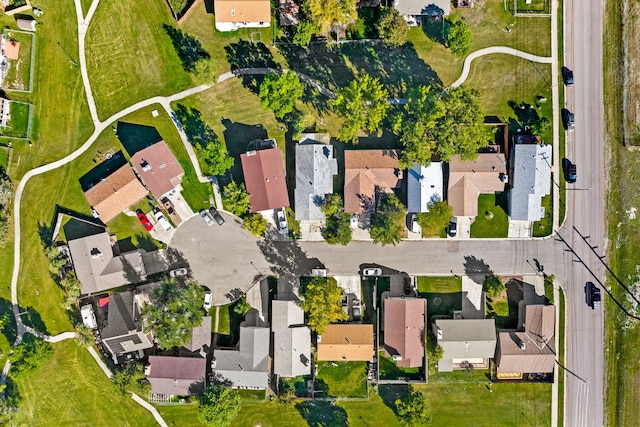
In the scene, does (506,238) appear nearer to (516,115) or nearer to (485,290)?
(485,290)

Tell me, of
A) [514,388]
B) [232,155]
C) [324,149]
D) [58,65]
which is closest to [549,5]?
[324,149]

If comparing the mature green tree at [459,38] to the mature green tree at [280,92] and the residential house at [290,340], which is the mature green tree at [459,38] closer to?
the mature green tree at [280,92]

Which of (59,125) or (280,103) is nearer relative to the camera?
(280,103)

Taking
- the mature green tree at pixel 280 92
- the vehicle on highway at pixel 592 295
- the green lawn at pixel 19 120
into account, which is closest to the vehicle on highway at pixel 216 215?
the mature green tree at pixel 280 92

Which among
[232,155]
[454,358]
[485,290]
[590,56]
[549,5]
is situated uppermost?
[549,5]

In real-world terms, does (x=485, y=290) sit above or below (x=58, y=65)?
below

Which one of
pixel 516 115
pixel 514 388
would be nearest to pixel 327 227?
pixel 516 115
